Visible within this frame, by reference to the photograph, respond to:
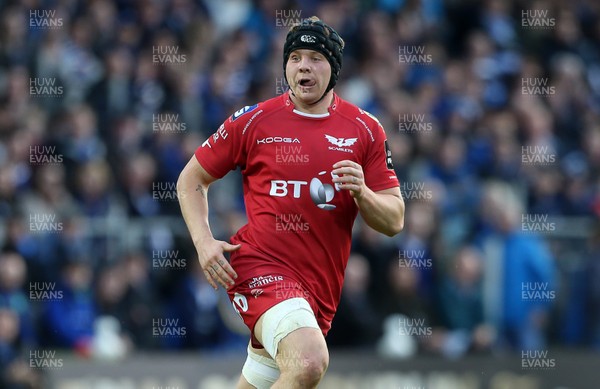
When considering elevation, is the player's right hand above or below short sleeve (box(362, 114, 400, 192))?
below

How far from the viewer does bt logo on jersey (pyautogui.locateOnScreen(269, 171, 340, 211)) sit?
25.1 ft

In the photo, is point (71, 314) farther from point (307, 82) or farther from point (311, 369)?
point (311, 369)

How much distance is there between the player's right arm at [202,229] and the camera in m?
7.53

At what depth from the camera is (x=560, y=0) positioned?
1838cm

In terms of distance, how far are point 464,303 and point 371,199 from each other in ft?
20.3

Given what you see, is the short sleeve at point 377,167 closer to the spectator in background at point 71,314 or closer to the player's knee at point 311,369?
the player's knee at point 311,369

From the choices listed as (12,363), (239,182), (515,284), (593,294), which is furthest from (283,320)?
(593,294)

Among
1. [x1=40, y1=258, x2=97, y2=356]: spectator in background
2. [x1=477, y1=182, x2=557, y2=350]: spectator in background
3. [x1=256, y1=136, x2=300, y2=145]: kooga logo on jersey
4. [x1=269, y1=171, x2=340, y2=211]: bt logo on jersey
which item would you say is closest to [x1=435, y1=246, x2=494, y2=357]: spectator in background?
[x1=477, y1=182, x2=557, y2=350]: spectator in background

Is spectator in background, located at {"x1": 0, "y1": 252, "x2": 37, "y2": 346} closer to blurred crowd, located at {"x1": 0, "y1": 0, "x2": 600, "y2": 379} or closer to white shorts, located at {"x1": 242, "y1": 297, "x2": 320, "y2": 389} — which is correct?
blurred crowd, located at {"x1": 0, "y1": 0, "x2": 600, "y2": 379}

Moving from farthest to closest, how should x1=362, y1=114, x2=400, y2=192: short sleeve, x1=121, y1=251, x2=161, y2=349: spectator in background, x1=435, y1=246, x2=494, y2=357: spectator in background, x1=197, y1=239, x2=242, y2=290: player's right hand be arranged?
x1=435, y1=246, x2=494, y2=357: spectator in background → x1=121, y1=251, x2=161, y2=349: spectator in background → x1=362, y1=114, x2=400, y2=192: short sleeve → x1=197, y1=239, x2=242, y2=290: player's right hand

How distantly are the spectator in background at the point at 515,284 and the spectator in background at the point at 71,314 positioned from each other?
4334mm

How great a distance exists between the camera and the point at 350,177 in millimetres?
7145

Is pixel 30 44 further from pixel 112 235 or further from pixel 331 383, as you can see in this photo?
pixel 331 383

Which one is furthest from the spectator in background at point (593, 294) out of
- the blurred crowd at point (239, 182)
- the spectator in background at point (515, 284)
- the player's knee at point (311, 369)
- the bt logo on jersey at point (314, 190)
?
the player's knee at point (311, 369)
